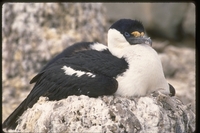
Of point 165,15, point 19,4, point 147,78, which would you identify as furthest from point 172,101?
point 165,15

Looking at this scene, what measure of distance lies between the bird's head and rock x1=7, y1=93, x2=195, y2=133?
0.39 metres

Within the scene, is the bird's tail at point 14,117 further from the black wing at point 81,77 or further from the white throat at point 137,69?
the white throat at point 137,69

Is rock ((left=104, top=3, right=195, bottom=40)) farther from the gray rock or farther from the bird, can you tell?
the bird

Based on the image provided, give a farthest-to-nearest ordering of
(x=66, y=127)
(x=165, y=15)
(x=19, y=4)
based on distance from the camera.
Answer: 1. (x=165, y=15)
2. (x=19, y=4)
3. (x=66, y=127)

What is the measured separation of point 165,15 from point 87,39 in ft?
4.87

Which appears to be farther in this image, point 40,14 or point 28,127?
point 40,14

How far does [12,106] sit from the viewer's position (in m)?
5.29

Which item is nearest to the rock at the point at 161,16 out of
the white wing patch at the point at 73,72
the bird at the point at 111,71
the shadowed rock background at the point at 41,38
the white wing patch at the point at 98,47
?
the shadowed rock background at the point at 41,38

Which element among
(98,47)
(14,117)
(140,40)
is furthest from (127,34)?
(14,117)

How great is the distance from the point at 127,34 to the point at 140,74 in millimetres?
323

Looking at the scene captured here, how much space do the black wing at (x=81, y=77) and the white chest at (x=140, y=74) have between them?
0.05 metres

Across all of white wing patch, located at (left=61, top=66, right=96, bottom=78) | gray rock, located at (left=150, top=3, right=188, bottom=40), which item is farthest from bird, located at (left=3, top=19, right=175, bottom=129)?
gray rock, located at (left=150, top=3, right=188, bottom=40)

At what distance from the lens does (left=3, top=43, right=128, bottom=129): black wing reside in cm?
371

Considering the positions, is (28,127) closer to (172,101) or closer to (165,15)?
(172,101)
